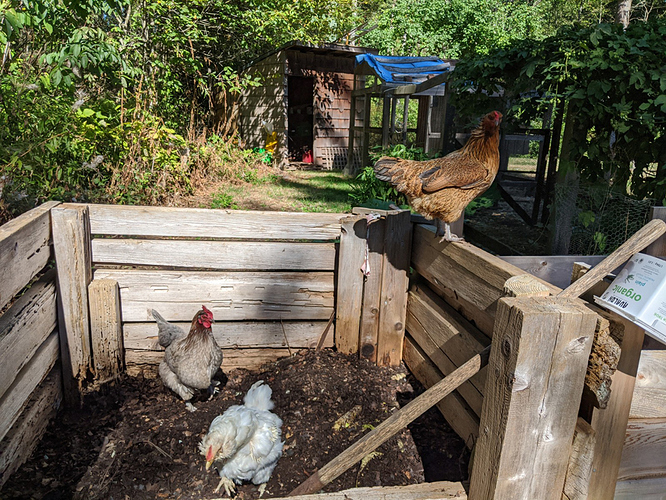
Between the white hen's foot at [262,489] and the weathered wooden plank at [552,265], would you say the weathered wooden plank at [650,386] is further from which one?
the white hen's foot at [262,489]

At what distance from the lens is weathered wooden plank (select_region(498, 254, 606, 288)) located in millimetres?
2438

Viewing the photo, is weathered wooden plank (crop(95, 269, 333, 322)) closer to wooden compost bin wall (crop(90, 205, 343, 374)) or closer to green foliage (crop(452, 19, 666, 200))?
wooden compost bin wall (crop(90, 205, 343, 374))

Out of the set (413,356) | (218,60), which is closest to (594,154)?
(413,356)

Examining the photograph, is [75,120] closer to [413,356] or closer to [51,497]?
[51,497]

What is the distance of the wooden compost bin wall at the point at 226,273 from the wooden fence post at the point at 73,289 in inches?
5.2

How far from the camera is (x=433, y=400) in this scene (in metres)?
1.44

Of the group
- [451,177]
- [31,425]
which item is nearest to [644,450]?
[451,177]

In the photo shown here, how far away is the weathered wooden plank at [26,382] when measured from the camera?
2.00m

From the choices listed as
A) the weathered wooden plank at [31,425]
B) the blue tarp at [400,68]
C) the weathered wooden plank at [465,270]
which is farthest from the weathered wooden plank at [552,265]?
the blue tarp at [400,68]

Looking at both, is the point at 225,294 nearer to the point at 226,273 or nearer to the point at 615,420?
the point at 226,273

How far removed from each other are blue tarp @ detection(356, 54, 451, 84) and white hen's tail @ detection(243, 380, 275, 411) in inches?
337

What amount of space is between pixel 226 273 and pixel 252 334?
0.48 metres

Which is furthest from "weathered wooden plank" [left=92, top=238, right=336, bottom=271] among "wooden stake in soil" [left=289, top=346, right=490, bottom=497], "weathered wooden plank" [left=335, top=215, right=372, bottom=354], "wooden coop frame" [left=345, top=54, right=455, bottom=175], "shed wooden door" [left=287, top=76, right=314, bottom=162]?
"shed wooden door" [left=287, top=76, right=314, bottom=162]

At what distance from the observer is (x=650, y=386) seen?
1347 millimetres
